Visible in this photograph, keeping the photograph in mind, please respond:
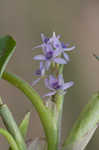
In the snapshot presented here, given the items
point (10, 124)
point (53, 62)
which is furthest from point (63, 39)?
point (10, 124)

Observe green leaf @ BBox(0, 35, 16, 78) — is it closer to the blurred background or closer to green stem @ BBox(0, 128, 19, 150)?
green stem @ BBox(0, 128, 19, 150)

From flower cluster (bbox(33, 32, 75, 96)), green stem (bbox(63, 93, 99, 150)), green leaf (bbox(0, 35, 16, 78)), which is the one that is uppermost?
green leaf (bbox(0, 35, 16, 78))

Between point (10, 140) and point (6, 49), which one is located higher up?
point (6, 49)

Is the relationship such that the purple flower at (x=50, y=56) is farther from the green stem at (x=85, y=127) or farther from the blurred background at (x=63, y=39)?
the blurred background at (x=63, y=39)

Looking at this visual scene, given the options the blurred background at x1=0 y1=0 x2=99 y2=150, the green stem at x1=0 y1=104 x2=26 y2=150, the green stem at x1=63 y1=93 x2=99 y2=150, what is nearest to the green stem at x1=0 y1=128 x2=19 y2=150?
the green stem at x1=0 y1=104 x2=26 y2=150

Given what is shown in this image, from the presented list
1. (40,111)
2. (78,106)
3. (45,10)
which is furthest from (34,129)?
(45,10)

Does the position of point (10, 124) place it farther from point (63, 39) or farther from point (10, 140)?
point (63, 39)

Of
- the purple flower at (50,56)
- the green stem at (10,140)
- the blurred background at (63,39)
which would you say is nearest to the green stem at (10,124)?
the green stem at (10,140)

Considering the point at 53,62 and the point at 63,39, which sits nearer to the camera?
the point at 53,62
